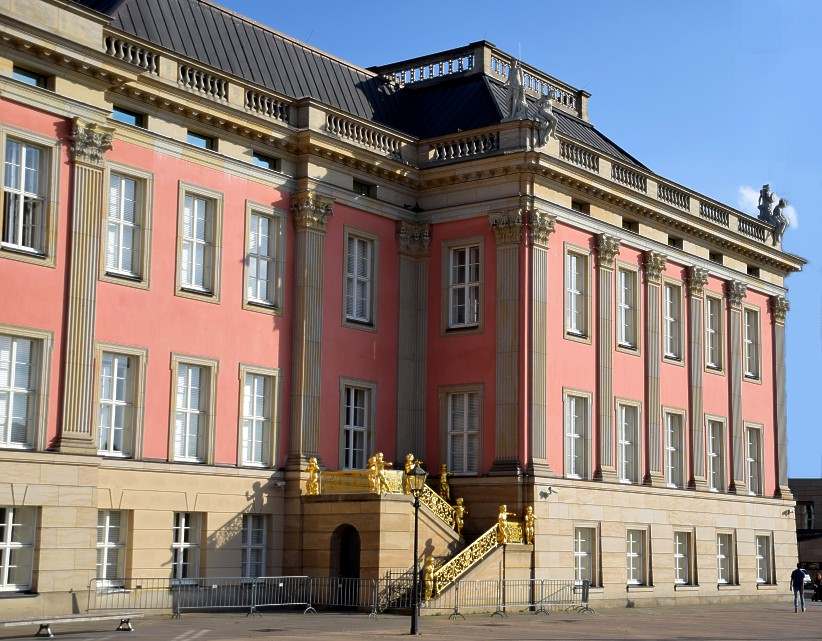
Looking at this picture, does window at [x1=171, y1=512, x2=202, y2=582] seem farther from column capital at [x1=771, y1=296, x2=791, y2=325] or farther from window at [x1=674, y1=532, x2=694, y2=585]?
column capital at [x1=771, y1=296, x2=791, y2=325]

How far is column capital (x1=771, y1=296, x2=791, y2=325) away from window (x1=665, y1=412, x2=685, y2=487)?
29.5 ft

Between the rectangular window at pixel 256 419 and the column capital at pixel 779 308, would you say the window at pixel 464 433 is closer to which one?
the rectangular window at pixel 256 419

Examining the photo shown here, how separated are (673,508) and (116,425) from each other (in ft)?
69.3

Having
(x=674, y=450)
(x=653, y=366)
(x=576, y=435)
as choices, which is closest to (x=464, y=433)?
(x=576, y=435)

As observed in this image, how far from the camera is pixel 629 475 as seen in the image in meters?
45.4

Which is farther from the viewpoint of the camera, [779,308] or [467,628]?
[779,308]

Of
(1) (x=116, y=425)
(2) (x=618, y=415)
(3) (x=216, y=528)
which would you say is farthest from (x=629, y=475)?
(1) (x=116, y=425)

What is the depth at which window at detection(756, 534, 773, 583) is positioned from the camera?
5244cm

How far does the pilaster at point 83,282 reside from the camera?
104 ft

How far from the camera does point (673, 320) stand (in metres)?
48.8

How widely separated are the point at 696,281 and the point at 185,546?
22.8 meters

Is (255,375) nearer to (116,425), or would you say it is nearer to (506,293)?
(116,425)

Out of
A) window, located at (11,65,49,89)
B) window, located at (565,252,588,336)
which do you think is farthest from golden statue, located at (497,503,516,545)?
window, located at (11,65,49,89)

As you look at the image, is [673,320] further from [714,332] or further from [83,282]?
[83,282]
